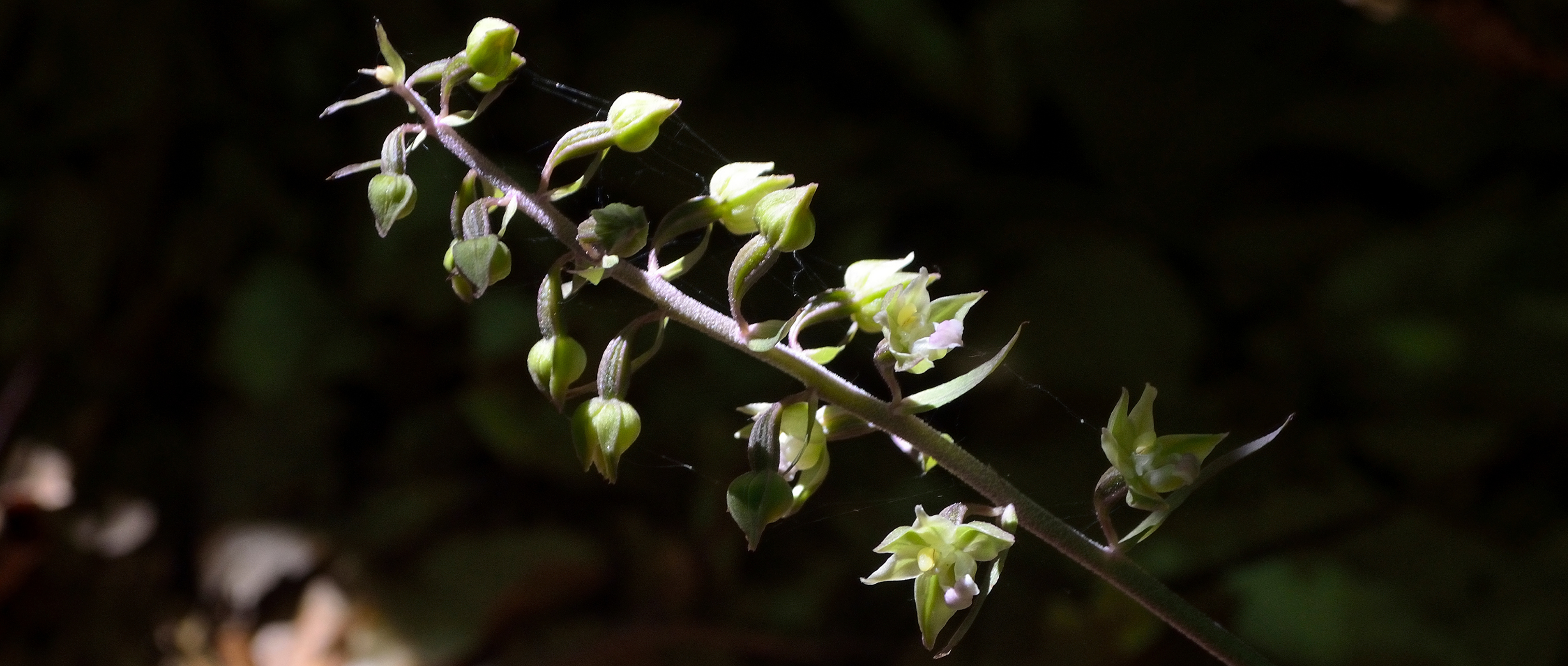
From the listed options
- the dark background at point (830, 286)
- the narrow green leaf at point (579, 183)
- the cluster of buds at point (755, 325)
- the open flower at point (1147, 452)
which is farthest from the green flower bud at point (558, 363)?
the dark background at point (830, 286)

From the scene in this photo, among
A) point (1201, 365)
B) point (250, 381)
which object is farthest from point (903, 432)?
point (250, 381)

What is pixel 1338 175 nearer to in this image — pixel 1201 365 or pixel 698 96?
pixel 1201 365

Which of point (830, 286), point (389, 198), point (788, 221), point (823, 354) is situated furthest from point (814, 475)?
point (830, 286)

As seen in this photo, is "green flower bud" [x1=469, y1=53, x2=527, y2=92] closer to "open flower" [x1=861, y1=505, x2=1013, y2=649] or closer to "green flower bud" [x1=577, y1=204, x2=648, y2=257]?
"green flower bud" [x1=577, y1=204, x2=648, y2=257]

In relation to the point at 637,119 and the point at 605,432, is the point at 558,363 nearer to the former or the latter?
the point at 605,432

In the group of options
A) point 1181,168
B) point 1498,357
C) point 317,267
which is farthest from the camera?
point 317,267

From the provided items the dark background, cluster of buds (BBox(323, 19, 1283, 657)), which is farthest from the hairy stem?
the dark background
